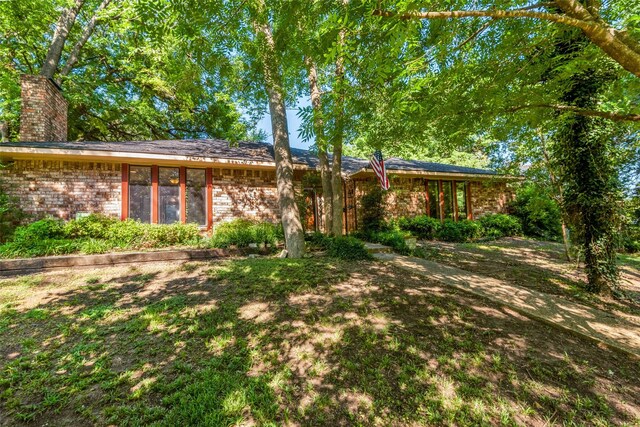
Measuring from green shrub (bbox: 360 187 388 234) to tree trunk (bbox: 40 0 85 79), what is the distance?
12.9m

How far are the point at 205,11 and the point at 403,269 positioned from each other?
554cm

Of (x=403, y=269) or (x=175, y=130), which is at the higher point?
(x=175, y=130)

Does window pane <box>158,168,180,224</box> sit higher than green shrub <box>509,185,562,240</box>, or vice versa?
window pane <box>158,168,180,224</box>

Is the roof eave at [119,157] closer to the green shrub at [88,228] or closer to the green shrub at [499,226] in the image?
the green shrub at [88,228]

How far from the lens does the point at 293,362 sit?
2.57 metres

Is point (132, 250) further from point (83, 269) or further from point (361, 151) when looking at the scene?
point (361, 151)

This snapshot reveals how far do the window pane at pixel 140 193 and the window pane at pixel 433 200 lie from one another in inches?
450

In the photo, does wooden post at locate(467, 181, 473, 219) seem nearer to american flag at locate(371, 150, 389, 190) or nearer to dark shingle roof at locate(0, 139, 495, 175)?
dark shingle roof at locate(0, 139, 495, 175)

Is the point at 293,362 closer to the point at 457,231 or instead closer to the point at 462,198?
the point at 457,231

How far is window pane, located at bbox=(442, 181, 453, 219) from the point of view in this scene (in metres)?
→ 12.6

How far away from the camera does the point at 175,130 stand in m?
16.0

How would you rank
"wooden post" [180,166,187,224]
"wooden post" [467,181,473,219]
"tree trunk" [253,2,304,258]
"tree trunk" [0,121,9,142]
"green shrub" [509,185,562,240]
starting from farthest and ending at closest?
1. "wooden post" [467,181,473,219]
2. "tree trunk" [0,121,9,142]
3. "green shrub" [509,185,562,240]
4. "wooden post" [180,166,187,224]
5. "tree trunk" [253,2,304,258]

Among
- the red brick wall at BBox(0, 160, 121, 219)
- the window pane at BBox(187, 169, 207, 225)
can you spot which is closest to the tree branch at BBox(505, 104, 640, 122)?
the window pane at BBox(187, 169, 207, 225)

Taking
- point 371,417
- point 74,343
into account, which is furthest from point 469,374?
point 74,343
